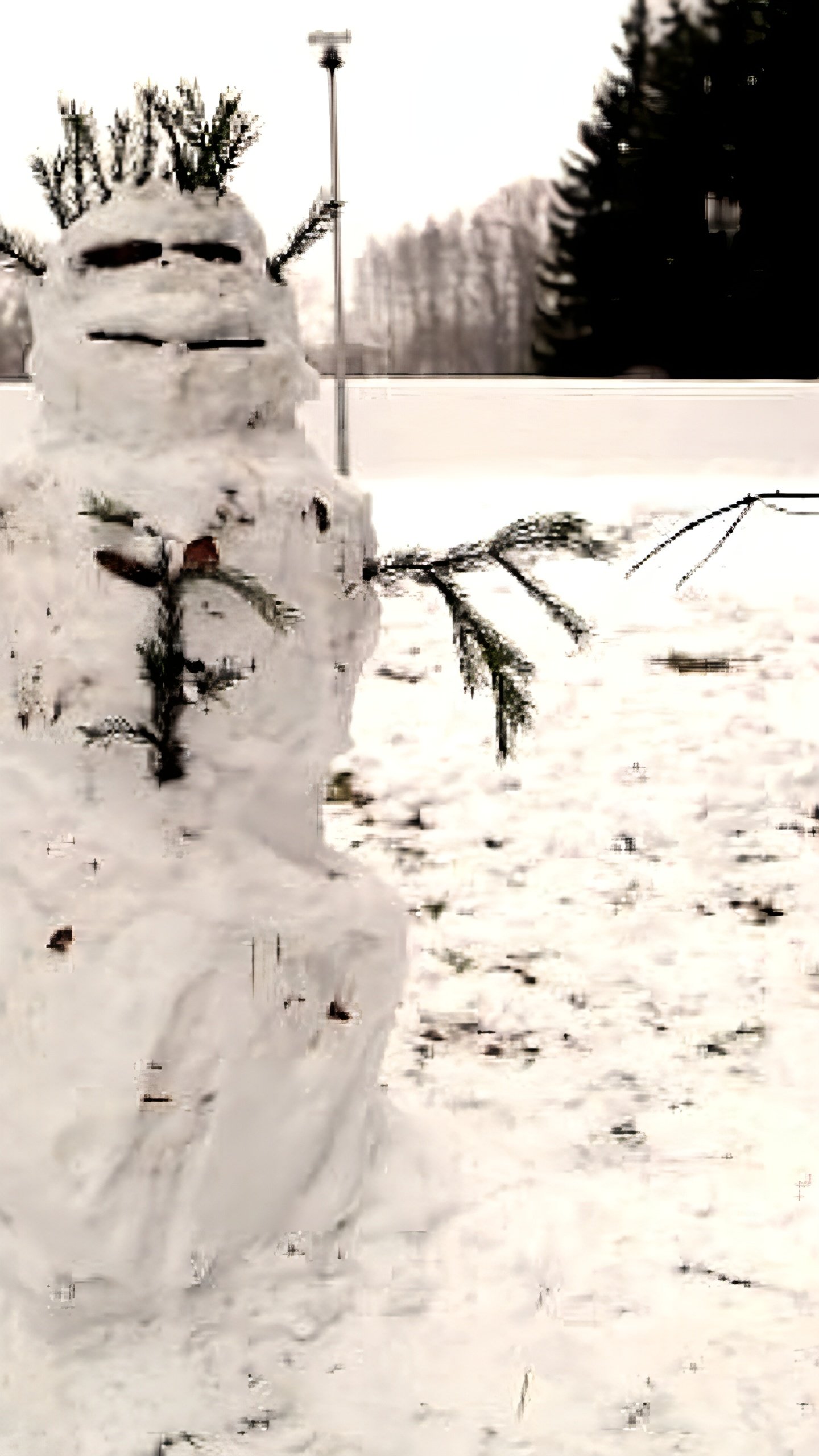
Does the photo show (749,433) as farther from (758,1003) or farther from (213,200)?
(213,200)

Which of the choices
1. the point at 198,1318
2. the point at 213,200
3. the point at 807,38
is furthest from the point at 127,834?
the point at 807,38

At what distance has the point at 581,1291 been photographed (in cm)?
381

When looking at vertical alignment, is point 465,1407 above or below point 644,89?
below

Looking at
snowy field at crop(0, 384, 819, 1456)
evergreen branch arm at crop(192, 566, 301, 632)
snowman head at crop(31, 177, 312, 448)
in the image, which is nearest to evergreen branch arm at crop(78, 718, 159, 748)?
evergreen branch arm at crop(192, 566, 301, 632)

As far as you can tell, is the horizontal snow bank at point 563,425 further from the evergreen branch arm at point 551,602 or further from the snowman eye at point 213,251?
the snowman eye at point 213,251

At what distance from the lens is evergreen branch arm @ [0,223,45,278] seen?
Result: 138 inches

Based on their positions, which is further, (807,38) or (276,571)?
(807,38)

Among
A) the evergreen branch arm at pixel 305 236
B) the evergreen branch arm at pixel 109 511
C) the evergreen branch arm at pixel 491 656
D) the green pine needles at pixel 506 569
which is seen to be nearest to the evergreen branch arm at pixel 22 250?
the evergreen branch arm at pixel 305 236

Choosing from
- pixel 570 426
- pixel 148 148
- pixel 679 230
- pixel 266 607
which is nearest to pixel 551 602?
pixel 266 607

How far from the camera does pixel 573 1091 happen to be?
4.94 metres

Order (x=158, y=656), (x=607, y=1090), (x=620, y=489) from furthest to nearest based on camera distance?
1. (x=620, y=489)
2. (x=607, y=1090)
3. (x=158, y=656)

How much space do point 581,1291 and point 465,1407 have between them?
479 mm

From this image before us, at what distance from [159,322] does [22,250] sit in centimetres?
43

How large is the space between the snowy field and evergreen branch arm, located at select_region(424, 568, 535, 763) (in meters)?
1.27
